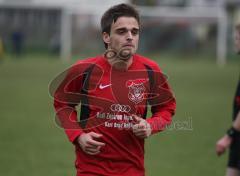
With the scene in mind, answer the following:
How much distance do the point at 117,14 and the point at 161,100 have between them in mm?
698

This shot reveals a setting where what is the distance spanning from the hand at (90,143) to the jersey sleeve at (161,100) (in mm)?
503

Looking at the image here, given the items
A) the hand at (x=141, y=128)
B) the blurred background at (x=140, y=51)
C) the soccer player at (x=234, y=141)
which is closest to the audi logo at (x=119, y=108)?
the hand at (x=141, y=128)

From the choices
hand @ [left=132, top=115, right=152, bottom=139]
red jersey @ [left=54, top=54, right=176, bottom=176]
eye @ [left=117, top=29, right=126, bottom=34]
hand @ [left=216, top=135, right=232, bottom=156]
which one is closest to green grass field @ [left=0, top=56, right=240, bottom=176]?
hand @ [left=216, top=135, right=232, bottom=156]

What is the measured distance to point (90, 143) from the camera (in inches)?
174

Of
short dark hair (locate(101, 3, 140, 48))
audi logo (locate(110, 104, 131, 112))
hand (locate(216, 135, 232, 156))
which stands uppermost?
short dark hair (locate(101, 3, 140, 48))

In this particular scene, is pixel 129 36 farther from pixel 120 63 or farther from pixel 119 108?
pixel 119 108

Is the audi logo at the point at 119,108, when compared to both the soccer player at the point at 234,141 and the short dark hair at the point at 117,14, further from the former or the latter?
the soccer player at the point at 234,141

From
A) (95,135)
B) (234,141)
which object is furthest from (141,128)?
(234,141)

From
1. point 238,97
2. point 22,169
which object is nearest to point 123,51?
point 238,97

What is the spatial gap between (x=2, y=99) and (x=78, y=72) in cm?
1563

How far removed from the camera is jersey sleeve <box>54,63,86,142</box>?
4.71 metres

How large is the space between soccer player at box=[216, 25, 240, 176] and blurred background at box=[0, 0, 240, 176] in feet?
1.39

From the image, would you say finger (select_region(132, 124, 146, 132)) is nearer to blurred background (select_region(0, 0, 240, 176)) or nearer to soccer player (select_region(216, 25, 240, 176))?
blurred background (select_region(0, 0, 240, 176))

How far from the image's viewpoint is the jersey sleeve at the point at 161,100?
4762 millimetres
